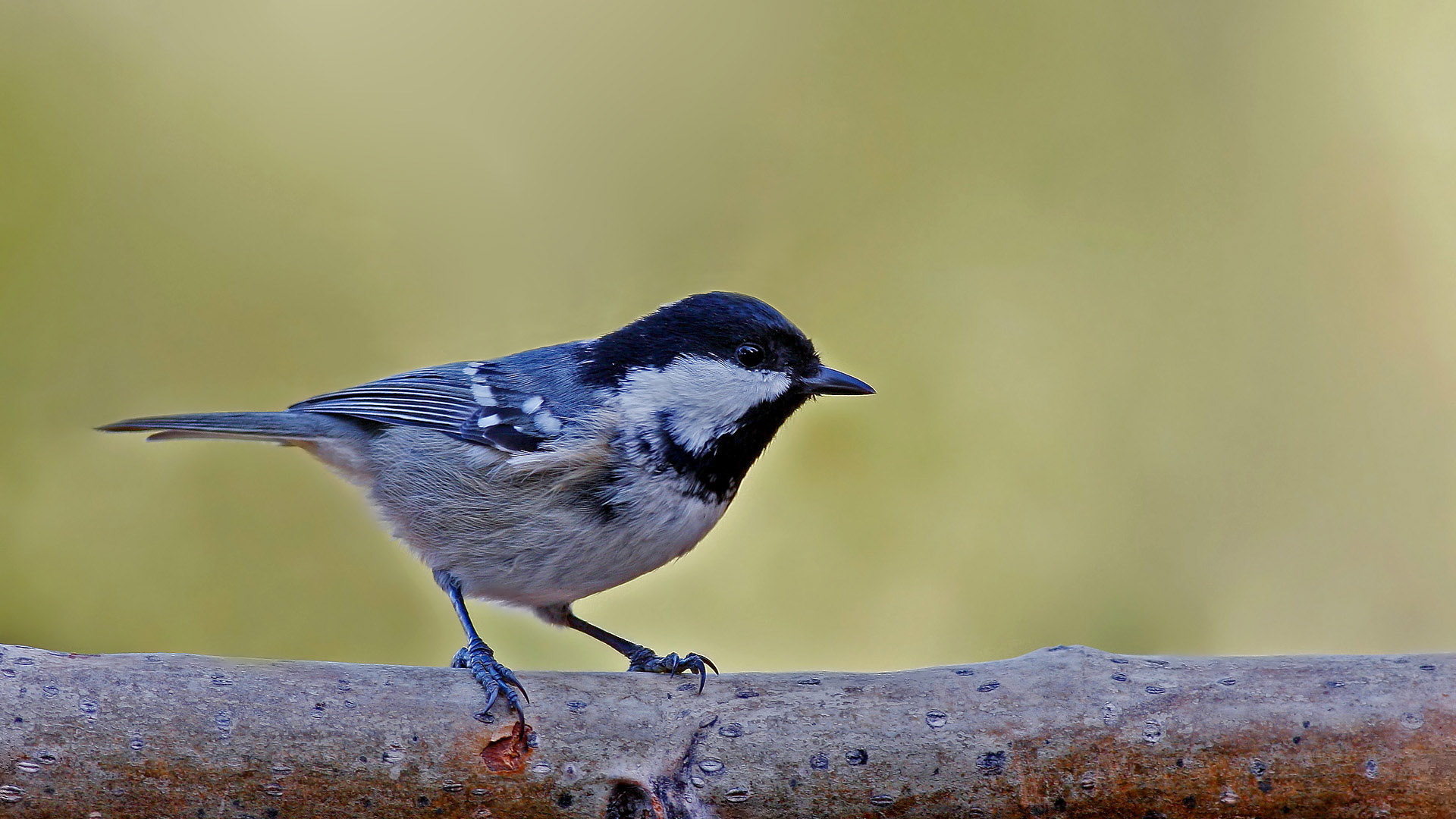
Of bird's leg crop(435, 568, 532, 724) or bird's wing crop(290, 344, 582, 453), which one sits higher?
bird's wing crop(290, 344, 582, 453)

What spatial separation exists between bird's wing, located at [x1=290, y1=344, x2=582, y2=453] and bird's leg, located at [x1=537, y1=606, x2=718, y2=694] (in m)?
0.43

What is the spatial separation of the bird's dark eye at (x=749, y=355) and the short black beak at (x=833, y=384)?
0.11m

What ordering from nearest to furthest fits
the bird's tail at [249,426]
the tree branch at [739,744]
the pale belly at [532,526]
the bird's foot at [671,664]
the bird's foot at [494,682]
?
1. the tree branch at [739,744]
2. the bird's foot at [494,682]
3. the bird's foot at [671,664]
4. the pale belly at [532,526]
5. the bird's tail at [249,426]

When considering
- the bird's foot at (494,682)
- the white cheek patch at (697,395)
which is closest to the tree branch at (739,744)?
the bird's foot at (494,682)

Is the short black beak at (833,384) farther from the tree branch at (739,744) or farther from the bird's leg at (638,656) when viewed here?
the tree branch at (739,744)

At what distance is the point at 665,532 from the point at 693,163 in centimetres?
167

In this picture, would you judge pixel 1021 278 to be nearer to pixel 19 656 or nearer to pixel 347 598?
pixel 347 598

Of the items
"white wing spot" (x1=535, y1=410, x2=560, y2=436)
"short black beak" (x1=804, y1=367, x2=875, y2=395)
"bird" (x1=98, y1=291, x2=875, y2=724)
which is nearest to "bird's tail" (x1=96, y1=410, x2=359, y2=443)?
"bird" (x1=98, y1=291, x2=875, y2=724)

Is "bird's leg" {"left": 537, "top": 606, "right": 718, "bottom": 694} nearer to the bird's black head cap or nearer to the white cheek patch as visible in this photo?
the white cheek patch

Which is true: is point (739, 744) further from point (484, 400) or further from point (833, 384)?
point (484, 400)

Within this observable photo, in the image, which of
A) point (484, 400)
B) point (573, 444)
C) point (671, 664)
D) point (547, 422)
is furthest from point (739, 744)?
point (484, 400)

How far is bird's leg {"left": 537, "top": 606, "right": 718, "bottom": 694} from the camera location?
1.96 m

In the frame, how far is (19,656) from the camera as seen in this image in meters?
1.64

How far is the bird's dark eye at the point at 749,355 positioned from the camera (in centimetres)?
221
